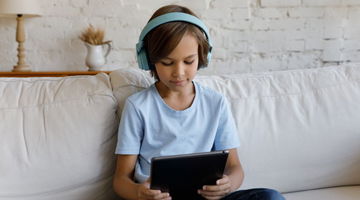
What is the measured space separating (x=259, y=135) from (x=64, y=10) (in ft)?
5.23

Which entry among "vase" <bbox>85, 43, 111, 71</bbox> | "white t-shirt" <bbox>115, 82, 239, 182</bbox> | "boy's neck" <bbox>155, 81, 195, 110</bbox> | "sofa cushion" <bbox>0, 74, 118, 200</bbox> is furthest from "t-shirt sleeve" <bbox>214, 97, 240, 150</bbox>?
"vase" <bbox>85, 43, 111, 71</bbox>

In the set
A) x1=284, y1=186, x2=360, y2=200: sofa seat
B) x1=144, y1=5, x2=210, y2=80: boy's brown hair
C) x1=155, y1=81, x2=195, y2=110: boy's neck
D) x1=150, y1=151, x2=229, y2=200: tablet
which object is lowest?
x1=284, y1=186, x2=360, y2=200: sofa seat

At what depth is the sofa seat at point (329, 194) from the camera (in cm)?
129

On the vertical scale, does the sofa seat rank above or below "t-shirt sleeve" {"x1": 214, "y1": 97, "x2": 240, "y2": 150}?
below

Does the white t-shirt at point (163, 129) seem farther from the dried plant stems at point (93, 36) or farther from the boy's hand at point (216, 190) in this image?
the dried plant stems at point (93, 36)

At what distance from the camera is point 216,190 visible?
100 cm

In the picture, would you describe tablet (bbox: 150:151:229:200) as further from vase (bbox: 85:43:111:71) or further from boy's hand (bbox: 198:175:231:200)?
vase (bbox: 85:43:111:71)

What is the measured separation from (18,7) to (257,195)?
1696mm

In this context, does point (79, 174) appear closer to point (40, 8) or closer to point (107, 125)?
point (107, 125)

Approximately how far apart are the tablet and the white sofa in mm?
271

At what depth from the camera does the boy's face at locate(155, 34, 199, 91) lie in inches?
40.8

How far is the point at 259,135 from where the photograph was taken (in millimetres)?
1289

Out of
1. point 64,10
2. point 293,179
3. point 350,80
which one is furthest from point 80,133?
point 64,10

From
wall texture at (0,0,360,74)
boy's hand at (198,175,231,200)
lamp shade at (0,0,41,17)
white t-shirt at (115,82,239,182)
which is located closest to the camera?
boy's hand at (198,175,231,200)
